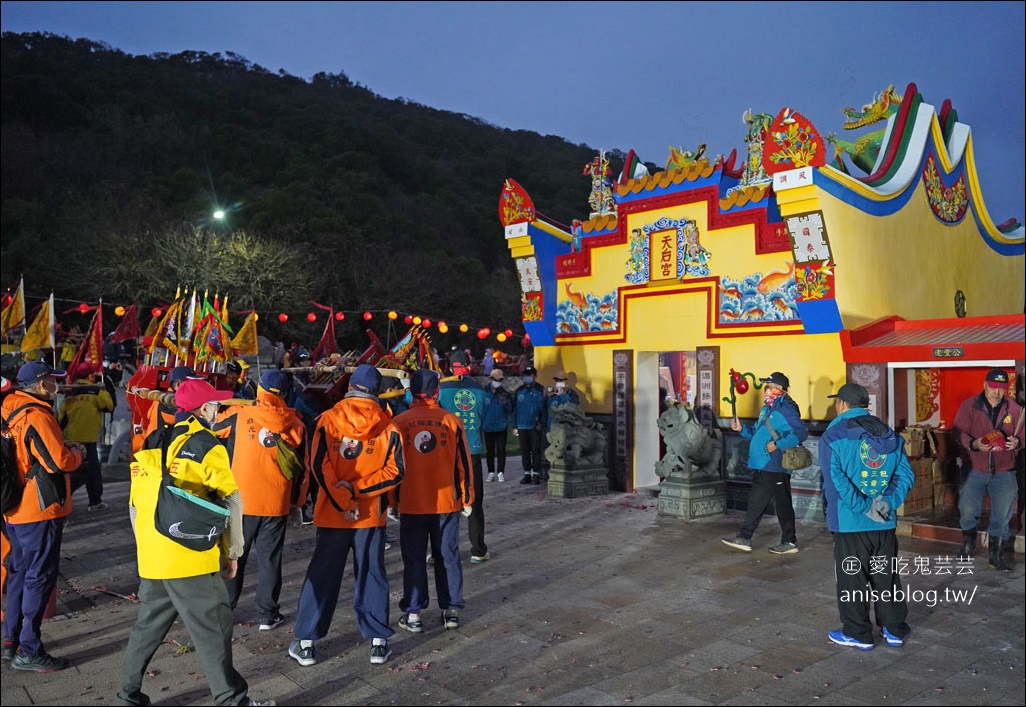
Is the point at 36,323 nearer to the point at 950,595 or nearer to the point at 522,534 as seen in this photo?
the point at 522,534

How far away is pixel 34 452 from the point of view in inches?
193

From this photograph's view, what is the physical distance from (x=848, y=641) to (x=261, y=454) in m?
4.20

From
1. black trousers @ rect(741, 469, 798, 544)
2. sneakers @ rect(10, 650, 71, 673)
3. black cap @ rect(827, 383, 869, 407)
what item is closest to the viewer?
sneakers @ rect(10, 650, 71, 673)

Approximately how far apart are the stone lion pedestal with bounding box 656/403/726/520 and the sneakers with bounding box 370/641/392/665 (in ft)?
18.3

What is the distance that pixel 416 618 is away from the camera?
539cm

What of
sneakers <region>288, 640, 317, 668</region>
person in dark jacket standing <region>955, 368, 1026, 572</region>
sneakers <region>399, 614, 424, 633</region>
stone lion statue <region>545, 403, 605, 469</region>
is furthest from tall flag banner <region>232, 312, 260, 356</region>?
person in dark jacket standing <region>955, 368, 1026, 572</region>

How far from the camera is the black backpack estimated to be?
4.73 meters

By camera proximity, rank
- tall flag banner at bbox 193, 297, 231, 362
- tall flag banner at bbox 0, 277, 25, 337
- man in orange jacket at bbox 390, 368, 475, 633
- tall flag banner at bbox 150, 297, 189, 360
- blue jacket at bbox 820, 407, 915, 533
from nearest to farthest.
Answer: blue jacket at bbox 820, 407, 915, 533, man in orange jacket at bbox 390, 368, 475, 633, tall flag banner at bbox 150, 297, 189, 360, tall flag banner at bbox 193, 297, 231, 362, tall flag banner at bbox 0, 277, 25, 337

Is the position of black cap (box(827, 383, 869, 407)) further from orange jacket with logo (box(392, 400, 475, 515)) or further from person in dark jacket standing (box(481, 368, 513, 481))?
person in dark jacket standing (box(481, 368, 513, 481))

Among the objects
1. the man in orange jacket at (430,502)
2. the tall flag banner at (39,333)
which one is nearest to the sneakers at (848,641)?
the man in orange jacket at (430,502)

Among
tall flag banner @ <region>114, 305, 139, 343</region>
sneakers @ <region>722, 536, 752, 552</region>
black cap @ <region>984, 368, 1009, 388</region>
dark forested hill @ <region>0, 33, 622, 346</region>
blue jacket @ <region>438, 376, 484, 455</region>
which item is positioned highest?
dark forested hill @ <region>0, 33, 622, 346</region>

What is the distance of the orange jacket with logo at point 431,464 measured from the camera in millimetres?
5523

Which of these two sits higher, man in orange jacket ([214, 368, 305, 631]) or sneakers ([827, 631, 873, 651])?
man in orange jacket ([214, 368, 305, 631])

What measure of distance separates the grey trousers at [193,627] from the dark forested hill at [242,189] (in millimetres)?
22125
